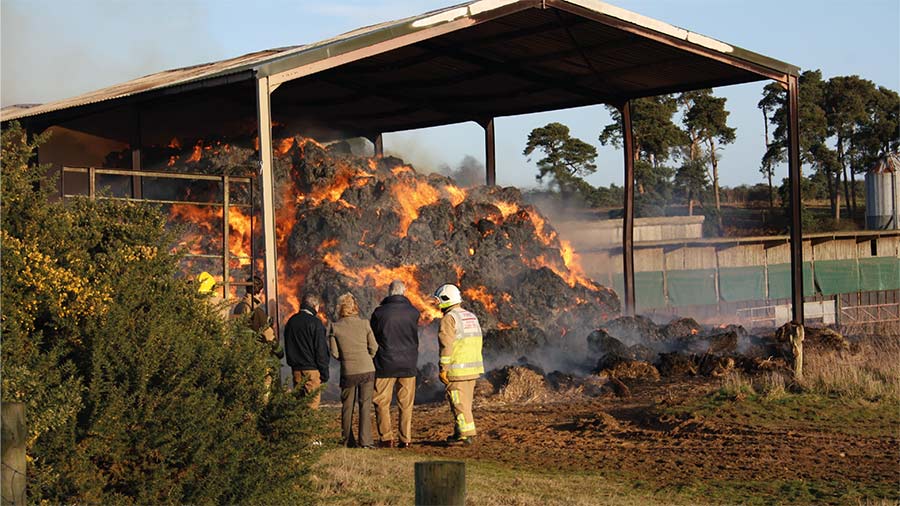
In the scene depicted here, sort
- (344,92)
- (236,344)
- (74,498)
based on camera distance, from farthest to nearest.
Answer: (344,92), (236,344), (74,498)

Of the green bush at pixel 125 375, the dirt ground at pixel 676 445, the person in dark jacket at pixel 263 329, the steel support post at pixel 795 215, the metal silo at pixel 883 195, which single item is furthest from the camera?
the metal silo at pixel 883 195

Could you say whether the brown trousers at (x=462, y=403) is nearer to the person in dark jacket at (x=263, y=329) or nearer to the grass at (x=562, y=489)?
the grass at (x=562, y=489)

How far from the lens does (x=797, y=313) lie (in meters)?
22.0

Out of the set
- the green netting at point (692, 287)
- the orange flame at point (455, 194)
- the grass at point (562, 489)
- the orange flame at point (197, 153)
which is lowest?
the grass at point (562, 489)

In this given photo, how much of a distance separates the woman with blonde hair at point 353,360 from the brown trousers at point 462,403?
1.01 metres

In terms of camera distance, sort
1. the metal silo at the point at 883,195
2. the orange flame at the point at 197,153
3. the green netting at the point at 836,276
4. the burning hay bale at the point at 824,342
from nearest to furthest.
→ the burning hay bale at the point at 824,342 < the orange flame at the point at 197,153 < the green netting at the point at 836,276 < the metal silo at the point at 883,195

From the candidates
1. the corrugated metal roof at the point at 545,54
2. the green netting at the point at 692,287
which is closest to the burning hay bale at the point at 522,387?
the corrugated metal roof at the point at 545,54

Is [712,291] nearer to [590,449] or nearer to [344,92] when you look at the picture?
[344,92]

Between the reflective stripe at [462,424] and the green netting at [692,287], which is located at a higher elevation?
the green netting at [692,287]

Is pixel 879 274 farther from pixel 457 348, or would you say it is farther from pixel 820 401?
pixel 457 348

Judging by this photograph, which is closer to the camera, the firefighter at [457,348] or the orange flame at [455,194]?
the firefighter at [457,348]

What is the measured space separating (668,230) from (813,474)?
1486 inches

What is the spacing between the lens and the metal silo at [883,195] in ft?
173


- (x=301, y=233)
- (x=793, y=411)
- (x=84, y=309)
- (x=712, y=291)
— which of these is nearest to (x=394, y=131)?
(x=301, y=233)
